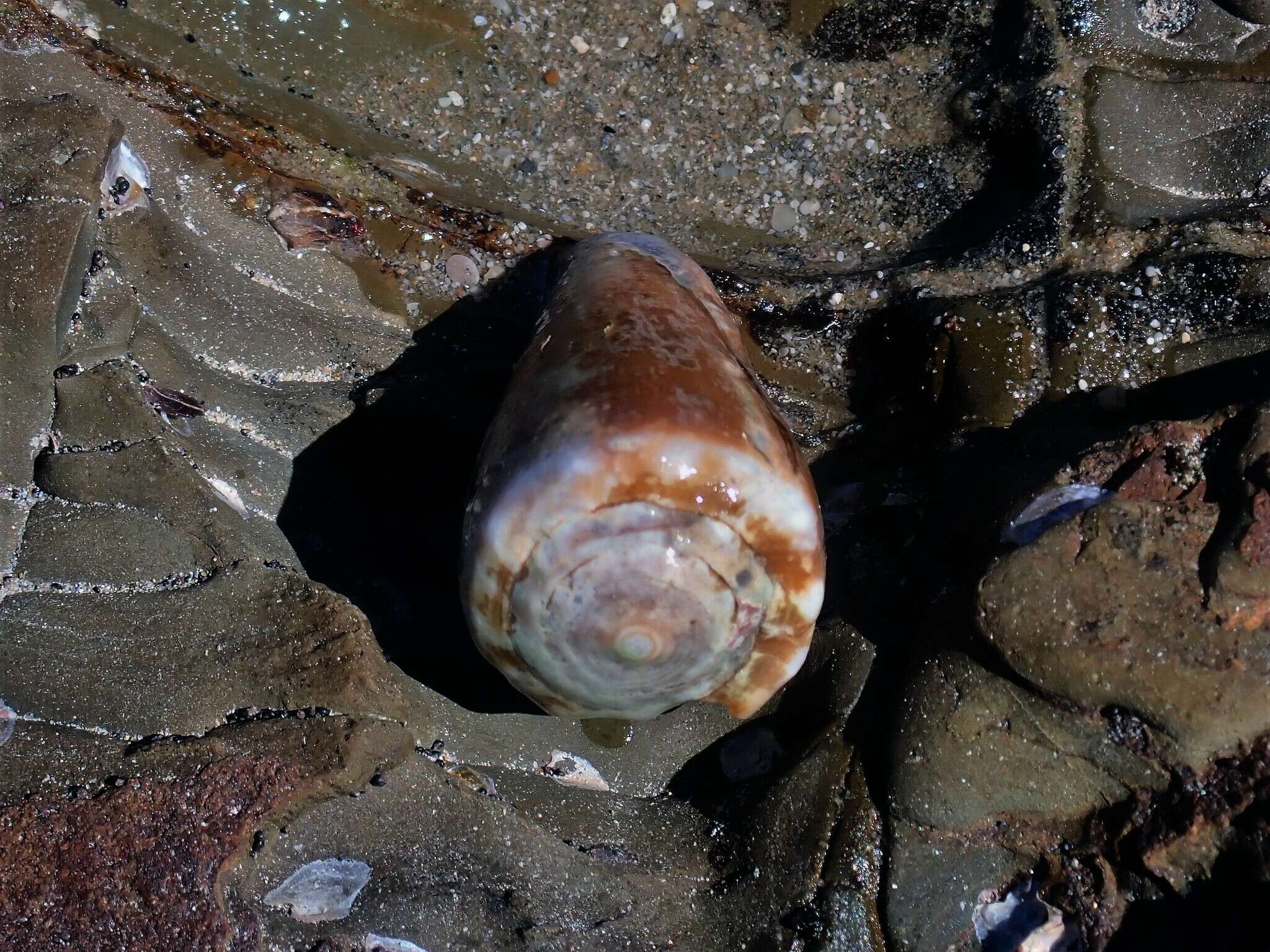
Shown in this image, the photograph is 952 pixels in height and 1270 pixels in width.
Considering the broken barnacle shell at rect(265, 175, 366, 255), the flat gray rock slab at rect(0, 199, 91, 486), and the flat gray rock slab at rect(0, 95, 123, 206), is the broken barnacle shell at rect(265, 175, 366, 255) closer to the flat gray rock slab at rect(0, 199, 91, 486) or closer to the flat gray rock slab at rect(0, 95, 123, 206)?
the flat gray rock slab at rect(0, 95, 123, 206)

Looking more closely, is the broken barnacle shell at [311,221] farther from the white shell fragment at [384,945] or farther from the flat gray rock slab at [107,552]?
the white shell fragment at [384,945]

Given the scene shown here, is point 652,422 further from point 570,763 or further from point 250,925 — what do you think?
point 250,925

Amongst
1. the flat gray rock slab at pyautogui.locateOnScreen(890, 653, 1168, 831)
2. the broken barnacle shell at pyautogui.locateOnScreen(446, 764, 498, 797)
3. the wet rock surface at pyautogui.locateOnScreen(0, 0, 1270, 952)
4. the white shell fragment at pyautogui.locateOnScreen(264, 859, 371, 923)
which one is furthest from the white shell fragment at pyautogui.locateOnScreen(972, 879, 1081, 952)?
the white shell fragment at pyautogui.locateOnScreen(264, 859, 371, 923)

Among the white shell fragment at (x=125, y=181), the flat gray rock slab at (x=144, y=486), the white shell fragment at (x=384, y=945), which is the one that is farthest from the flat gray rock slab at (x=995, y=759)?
the white shell fragment at (x=125, y=181)

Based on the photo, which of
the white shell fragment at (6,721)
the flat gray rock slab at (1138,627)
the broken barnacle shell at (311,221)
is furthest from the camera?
the broken barnacle shell at (311,221)

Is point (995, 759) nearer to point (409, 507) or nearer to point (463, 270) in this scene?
point (409, 507)

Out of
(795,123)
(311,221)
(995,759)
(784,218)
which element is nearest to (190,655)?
(311,221)

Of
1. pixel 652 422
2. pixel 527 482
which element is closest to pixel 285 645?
pixel 527 482

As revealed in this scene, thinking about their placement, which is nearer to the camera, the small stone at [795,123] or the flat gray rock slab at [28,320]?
the flat gray rock slab at [28,320]
